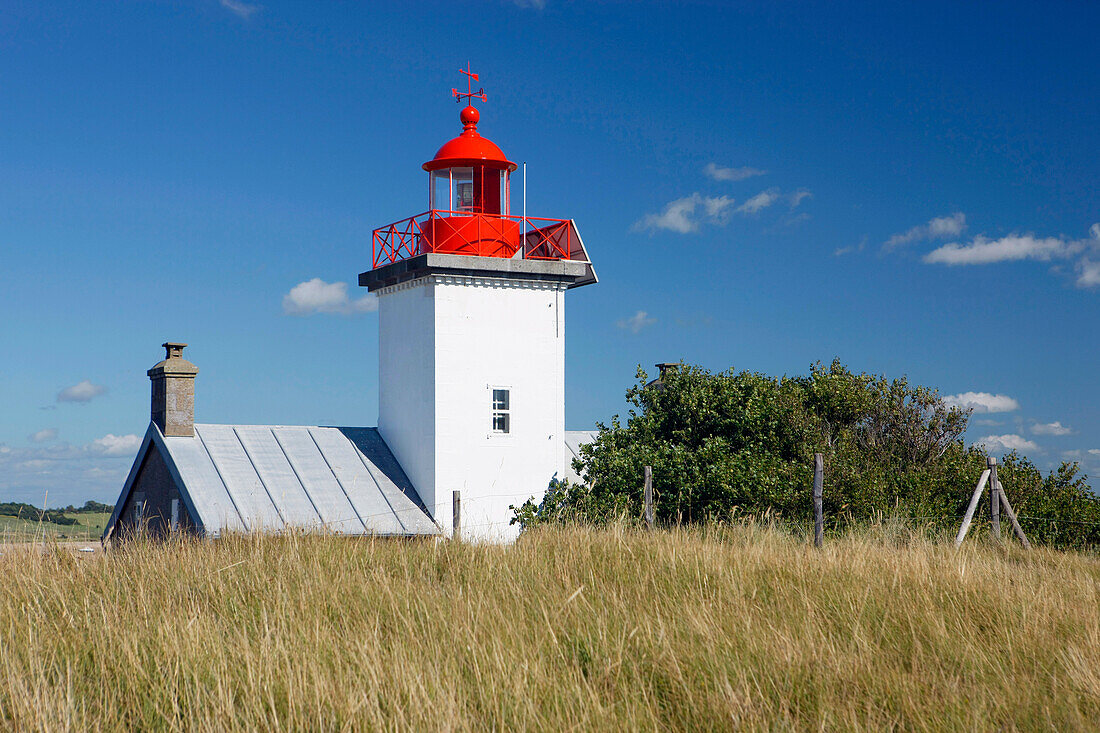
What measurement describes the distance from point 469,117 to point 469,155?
4.50 ft

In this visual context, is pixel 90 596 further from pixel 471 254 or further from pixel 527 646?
pixel 471 254

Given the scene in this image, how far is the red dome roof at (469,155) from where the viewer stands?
22609 mm

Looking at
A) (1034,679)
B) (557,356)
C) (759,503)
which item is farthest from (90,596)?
(557,356)

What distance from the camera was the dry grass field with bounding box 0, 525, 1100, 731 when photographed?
5.25m

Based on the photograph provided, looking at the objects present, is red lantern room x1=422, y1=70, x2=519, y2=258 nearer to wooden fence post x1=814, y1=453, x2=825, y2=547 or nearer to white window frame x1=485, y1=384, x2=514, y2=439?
white window frame x1=485, y1=384, x2=514, y2=439

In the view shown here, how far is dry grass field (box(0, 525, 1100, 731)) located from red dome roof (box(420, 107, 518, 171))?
48.9ft

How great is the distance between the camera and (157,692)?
545 centimetres

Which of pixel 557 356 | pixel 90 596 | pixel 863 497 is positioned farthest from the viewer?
pixel 557 356

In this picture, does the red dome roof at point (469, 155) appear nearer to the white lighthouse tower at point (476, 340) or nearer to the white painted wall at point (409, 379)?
the white lighthouse tower at point (476, 340)

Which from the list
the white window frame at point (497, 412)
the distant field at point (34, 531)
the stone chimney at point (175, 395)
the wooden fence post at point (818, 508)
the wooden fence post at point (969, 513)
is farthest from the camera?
the white window frame at point (497, 412)

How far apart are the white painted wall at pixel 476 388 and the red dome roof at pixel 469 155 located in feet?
9.36

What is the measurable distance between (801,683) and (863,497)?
13.8 meters

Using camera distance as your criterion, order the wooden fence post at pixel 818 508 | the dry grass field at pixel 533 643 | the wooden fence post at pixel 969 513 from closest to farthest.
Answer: the dry grass field at pixel 533 643 < the wooden fence post at pixel 818 508 < the wooden fence post at pixel 969 513

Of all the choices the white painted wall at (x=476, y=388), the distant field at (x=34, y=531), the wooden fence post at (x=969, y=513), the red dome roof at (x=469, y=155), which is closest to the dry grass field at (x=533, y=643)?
the distant field at (x=34, y=531)
